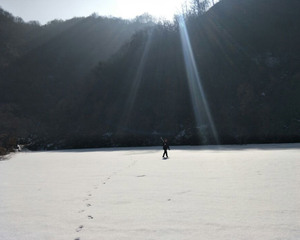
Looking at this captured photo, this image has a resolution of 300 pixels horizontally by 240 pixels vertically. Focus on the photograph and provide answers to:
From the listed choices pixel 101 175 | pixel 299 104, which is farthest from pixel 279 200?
pixel 299 104

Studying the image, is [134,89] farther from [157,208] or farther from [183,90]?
[157,208]

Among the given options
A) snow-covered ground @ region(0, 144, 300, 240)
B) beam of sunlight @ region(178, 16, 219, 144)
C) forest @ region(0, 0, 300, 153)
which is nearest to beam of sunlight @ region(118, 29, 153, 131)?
forest @ region(0, 0, 300, 153)

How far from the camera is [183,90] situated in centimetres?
4441

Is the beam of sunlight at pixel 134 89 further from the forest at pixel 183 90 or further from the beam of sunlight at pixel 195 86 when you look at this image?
the beam of sunlight at pixel 195 86

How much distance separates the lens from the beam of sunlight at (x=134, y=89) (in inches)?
1706

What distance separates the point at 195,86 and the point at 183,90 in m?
1.86

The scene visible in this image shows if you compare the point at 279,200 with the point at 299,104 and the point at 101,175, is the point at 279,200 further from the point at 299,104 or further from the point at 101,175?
the point at 299,104

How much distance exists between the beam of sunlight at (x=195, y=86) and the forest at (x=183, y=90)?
142 millimetres

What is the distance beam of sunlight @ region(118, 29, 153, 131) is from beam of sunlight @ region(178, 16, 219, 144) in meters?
6.58

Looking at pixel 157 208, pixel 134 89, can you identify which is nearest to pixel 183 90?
pixel 134 89

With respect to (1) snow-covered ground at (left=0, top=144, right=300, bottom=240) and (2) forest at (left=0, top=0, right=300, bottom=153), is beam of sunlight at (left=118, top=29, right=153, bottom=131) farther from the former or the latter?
(1) snow-covered ground at (left=0, top=144, right=300, bottom=240)

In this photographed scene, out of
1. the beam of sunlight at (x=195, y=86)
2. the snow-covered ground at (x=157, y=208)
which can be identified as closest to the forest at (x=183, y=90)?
the beam of sunlight at (x=195, y=86)

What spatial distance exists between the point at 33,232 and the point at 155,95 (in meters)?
41.8

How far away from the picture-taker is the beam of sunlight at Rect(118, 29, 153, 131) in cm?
4334
